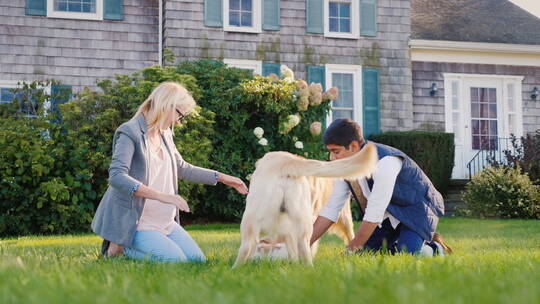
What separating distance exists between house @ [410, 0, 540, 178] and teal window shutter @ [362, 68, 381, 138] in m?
1.08

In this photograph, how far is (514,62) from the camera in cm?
1545

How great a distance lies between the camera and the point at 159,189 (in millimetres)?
4848

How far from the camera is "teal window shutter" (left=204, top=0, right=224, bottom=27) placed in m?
13.7

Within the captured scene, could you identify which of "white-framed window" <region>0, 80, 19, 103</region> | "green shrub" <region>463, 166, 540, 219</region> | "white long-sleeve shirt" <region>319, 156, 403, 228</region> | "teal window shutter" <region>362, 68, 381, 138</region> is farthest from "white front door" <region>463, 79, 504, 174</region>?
"white long-sleeve shirt" <region>319, 156, 403, 228</region>

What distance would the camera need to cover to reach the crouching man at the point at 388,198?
13.9 ft

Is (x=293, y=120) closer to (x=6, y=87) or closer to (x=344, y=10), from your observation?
(x=344, y=10)

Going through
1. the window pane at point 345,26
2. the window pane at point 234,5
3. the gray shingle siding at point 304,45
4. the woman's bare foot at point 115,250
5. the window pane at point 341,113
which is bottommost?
the woman's bare foot at point 115,250

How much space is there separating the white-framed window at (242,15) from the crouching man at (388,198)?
9692 mm

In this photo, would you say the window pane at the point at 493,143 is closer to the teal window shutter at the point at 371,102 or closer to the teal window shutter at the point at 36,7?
the teal window shutter at the point at 371,102

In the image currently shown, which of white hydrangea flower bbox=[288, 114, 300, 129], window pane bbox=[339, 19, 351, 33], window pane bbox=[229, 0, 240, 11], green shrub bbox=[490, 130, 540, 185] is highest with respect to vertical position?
window pane bbox=[229, 0, 240, 11]

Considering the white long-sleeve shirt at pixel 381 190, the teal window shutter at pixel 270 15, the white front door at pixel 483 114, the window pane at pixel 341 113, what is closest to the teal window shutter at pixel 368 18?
the window pane at pixel 341 113

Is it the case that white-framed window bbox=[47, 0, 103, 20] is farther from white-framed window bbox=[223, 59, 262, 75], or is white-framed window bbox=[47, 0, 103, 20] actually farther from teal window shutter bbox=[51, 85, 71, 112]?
white-framed window bbox=[223, 59, 262, 75]

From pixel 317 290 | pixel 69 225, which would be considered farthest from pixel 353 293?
pixel 69 225

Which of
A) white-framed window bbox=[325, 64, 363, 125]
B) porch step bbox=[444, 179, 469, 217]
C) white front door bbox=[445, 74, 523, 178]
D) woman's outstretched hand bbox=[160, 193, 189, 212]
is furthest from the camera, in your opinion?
white front door bbox=[445, 74, 523, 178]
